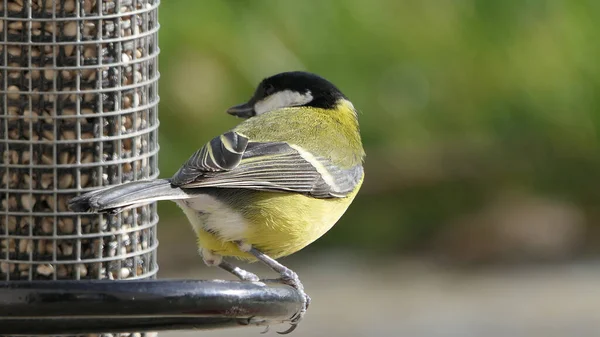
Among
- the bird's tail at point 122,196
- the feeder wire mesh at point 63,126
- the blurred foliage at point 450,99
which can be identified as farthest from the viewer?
the blurred foliage at point 450,99

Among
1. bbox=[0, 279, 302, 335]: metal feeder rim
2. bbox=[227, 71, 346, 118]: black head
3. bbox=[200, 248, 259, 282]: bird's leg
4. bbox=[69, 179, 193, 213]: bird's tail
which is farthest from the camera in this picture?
bbox=[227, 71, 346, 118]: black head

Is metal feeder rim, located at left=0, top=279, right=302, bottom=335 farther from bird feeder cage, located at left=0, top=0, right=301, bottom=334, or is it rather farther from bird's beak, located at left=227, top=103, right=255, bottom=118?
bird's beak, located at left=227, top=103, right=255, bottom=118

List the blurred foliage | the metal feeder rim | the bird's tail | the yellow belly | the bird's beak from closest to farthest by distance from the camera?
the metal feeder rim, the bird's tail, the yellow belly, the bird's beak, the blurred foliage

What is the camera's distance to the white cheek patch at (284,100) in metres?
4.70

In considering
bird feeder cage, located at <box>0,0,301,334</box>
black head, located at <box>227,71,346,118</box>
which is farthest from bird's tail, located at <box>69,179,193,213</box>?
black head, located at <box>227,71,346,118</box>

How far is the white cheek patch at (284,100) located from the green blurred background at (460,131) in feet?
11.5

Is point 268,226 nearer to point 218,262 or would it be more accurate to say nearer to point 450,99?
point 218,262

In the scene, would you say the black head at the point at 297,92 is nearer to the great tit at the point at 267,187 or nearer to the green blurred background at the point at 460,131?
the great tit at the point at 267,187

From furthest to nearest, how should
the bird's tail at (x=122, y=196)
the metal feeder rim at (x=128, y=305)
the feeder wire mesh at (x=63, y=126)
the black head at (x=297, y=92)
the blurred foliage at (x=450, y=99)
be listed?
the blurred foliage at (x=450, y=99) < the black head at (x=297, y=92) < the feeder wire mesh at (x=63, y=126) < the bird's tail at (x=122, y=196) < the metal feeder rim at (x=128, y=305)

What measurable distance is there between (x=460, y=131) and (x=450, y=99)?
0.80 feet

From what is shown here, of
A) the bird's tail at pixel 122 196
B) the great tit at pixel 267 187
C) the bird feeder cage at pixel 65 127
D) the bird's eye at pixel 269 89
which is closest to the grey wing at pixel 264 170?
the great tit at pixel 267 187

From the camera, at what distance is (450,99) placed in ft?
27.3

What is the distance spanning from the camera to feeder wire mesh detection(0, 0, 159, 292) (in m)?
3.59

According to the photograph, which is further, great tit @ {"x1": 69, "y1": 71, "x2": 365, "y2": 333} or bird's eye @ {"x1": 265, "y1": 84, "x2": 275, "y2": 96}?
bird's eye @ {"x1": 265, "y1": 84, "x2": 275, "y2": 96}
